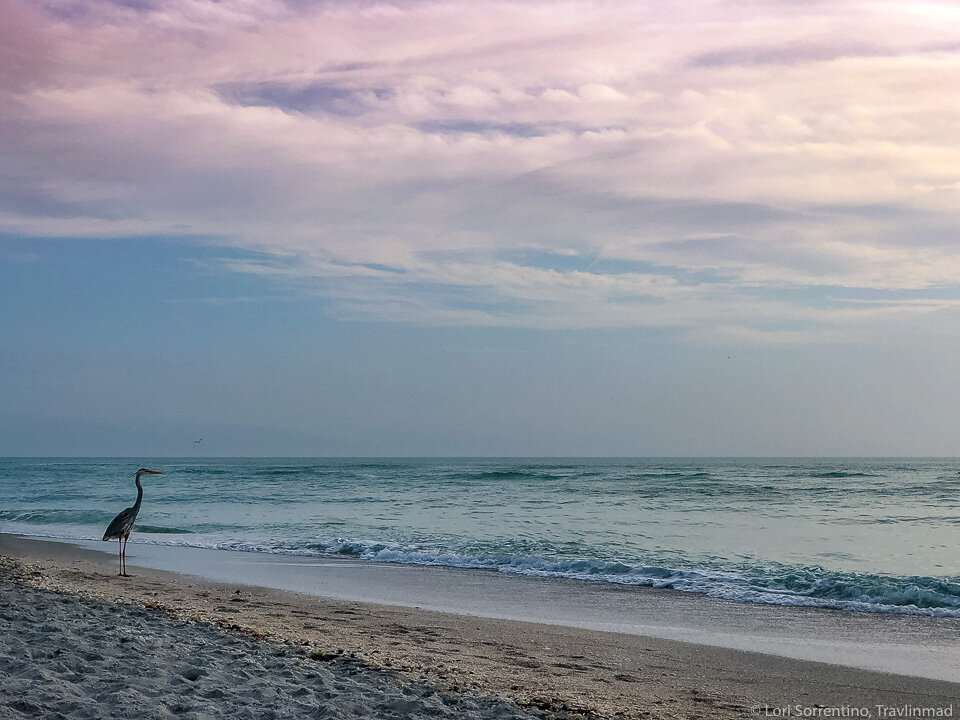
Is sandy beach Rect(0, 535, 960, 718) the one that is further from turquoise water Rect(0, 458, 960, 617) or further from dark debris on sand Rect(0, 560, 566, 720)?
turquoise water Rect(0, 458, 960, 617)

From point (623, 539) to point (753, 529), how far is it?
4055 mm

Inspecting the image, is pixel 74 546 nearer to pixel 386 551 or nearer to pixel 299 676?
pixel 386 551

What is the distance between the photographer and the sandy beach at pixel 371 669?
15.5 feet

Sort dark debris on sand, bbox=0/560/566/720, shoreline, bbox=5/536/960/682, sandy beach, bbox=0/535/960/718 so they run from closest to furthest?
1. dark debris on sand, bbox=0/560/566/720
2. sandy beach, bbox=0/535/960/718
3. shoreline, bbox=5/536/960/682

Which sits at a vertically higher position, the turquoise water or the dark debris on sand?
the dark debris on sand

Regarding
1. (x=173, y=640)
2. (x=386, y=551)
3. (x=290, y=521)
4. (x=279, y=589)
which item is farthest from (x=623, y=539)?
(x=173, y=640)

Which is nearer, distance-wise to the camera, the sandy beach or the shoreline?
the sandy beach

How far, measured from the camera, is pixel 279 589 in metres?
10.8

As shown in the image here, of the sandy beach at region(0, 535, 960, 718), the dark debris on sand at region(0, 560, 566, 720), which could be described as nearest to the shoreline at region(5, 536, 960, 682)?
the sandy beach at region(0, 535, 960, 718)

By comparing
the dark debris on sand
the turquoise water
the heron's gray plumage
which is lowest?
the turquoise water

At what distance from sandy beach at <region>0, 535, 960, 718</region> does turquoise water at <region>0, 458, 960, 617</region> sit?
13.1ft

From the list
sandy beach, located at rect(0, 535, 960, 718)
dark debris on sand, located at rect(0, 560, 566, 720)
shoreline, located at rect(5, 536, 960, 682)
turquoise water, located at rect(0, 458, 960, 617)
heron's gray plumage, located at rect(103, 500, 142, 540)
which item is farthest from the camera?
Answer: heron's gray plumage, located at rect(103, 500, 142, 540)

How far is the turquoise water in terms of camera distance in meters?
11.4

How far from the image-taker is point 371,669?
5.69 metres
